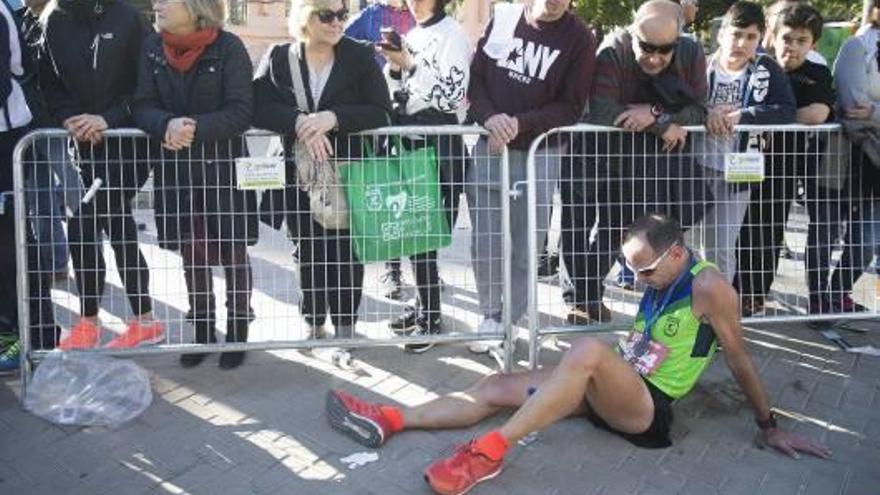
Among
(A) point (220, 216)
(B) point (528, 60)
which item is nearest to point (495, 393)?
(A) point (220, 216)

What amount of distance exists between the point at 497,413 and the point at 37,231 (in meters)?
2.60

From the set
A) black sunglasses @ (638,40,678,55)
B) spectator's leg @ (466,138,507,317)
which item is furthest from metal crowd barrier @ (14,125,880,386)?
Answer: black sunglasses @ (638,40,678,55)

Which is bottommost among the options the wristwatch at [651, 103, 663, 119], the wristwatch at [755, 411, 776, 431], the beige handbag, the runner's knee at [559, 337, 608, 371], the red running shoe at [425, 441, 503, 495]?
the red running shoe at [425, 441, 503, 495]

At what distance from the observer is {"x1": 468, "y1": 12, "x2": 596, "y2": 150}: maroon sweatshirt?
4.33 metres

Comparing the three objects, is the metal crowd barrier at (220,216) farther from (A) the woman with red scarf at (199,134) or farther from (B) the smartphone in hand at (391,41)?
(B) the smartphone in hand at (391,41)

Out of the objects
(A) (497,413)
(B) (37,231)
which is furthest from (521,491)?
(B) (37,231)

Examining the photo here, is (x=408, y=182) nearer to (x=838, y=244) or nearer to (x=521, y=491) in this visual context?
(x=521, y=491)

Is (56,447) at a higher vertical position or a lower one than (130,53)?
lower

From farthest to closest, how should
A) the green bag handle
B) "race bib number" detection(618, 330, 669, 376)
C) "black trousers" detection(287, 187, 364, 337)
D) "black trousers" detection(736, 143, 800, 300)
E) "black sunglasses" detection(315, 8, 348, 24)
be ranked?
"black trousers" detection(736, 143, 800, 300) < "black trousers" detection(287, 187, 364, 337) < the green bag handle < "black sunglasses" detection(315, 8, 348, 24) < "race bib number" detection(618, 330, 669, 376)

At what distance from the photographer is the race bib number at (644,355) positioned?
3557mm

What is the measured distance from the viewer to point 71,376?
3.98 meters

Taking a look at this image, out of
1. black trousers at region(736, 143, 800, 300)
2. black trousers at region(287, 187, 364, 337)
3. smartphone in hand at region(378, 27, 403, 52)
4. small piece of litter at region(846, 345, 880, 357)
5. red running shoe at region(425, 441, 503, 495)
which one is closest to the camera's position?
red running shoe at region(425, 441, 503, 495)

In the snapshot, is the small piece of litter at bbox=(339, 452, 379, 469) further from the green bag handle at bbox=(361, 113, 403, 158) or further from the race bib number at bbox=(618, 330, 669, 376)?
the green bag handle at bbox=(361, 113, 403, 158)

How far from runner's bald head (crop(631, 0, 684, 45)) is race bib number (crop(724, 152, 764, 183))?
0.73 meters
